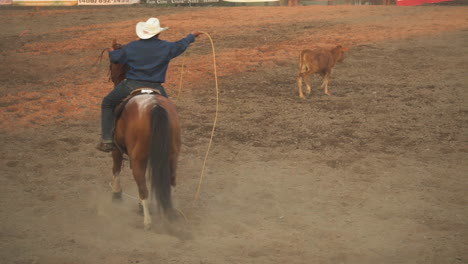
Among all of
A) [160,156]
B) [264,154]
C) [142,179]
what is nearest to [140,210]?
[142,179]

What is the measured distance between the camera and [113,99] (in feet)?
22.2

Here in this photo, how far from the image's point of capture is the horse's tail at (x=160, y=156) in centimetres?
599

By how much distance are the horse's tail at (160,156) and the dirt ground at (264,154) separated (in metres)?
0.48

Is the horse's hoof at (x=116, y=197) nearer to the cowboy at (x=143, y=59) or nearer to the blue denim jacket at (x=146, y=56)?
the cowboy at (x=143, y=59)

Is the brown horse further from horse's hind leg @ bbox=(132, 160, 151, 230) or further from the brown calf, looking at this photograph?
the brown calf

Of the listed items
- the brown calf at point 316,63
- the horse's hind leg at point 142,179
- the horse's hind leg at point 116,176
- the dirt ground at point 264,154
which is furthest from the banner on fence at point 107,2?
the horse's hind leg at point 142,179

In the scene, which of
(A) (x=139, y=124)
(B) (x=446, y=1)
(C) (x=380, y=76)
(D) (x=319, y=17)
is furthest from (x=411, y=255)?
(B) (x=446, y=1)

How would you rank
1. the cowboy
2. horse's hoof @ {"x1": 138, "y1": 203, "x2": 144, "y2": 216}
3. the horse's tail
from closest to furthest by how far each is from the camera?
the horse's tail
the cowboy
horse's hoof @ {"x1": 138, "y1": 203, "x2": 144, "y2": 216}

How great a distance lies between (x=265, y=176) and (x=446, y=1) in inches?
671

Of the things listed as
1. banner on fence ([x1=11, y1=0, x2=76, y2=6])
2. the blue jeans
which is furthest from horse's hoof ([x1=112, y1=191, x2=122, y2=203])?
banner on fence ([x1=11, y1=0, x2=76, y2=6])

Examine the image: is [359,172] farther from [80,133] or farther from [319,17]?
[319,17]

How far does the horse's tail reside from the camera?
5992mm

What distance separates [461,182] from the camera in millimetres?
7910

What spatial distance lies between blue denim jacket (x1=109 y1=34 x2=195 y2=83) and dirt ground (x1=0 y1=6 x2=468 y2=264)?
1615 millimetres
